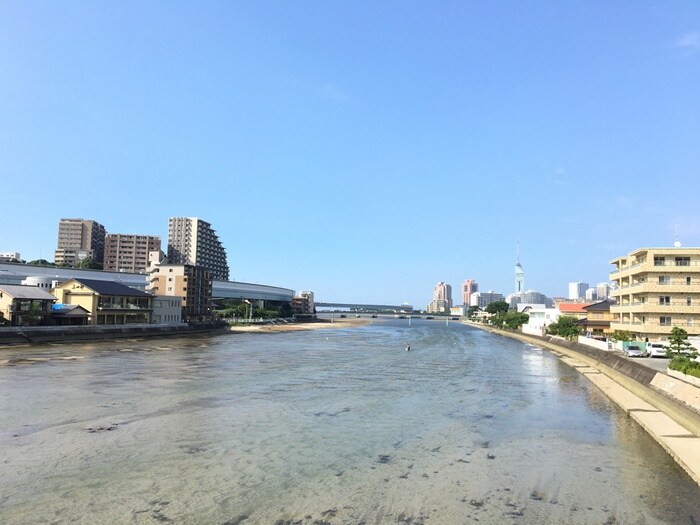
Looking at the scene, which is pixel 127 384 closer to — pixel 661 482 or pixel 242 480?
pixel 242 480

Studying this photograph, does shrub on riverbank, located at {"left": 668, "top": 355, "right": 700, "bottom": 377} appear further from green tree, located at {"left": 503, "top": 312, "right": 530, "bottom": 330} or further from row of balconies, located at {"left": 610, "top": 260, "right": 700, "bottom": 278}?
green tree, located at {"left": 503, "top": 312, "right": 530, "bottom": 330}

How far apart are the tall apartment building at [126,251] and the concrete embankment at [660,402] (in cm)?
13265

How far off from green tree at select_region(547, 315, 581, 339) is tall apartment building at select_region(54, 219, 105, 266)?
5028 inches

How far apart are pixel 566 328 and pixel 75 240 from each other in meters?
141

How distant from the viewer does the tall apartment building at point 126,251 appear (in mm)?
142500

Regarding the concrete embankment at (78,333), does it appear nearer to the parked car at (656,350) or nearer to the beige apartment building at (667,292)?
the parked car at (656,350)

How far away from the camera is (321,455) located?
43.6ft

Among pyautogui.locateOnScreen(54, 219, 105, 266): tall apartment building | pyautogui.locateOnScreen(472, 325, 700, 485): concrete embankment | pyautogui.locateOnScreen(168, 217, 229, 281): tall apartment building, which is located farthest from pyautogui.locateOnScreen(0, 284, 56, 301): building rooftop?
pyautogui.locateOnScreen(54, 219, 105, 266): tall apartment building

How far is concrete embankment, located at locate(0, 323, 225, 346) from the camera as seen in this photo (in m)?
46.4

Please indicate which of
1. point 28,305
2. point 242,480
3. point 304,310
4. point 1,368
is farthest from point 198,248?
point 242,480

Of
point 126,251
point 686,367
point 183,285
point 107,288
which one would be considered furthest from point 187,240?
point 686,367

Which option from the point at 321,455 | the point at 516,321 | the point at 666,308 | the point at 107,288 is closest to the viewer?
the point at 321,455

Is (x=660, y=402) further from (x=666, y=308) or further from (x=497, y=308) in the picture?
(x=497, y=308)

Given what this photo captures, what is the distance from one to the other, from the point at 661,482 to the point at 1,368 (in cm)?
3407
